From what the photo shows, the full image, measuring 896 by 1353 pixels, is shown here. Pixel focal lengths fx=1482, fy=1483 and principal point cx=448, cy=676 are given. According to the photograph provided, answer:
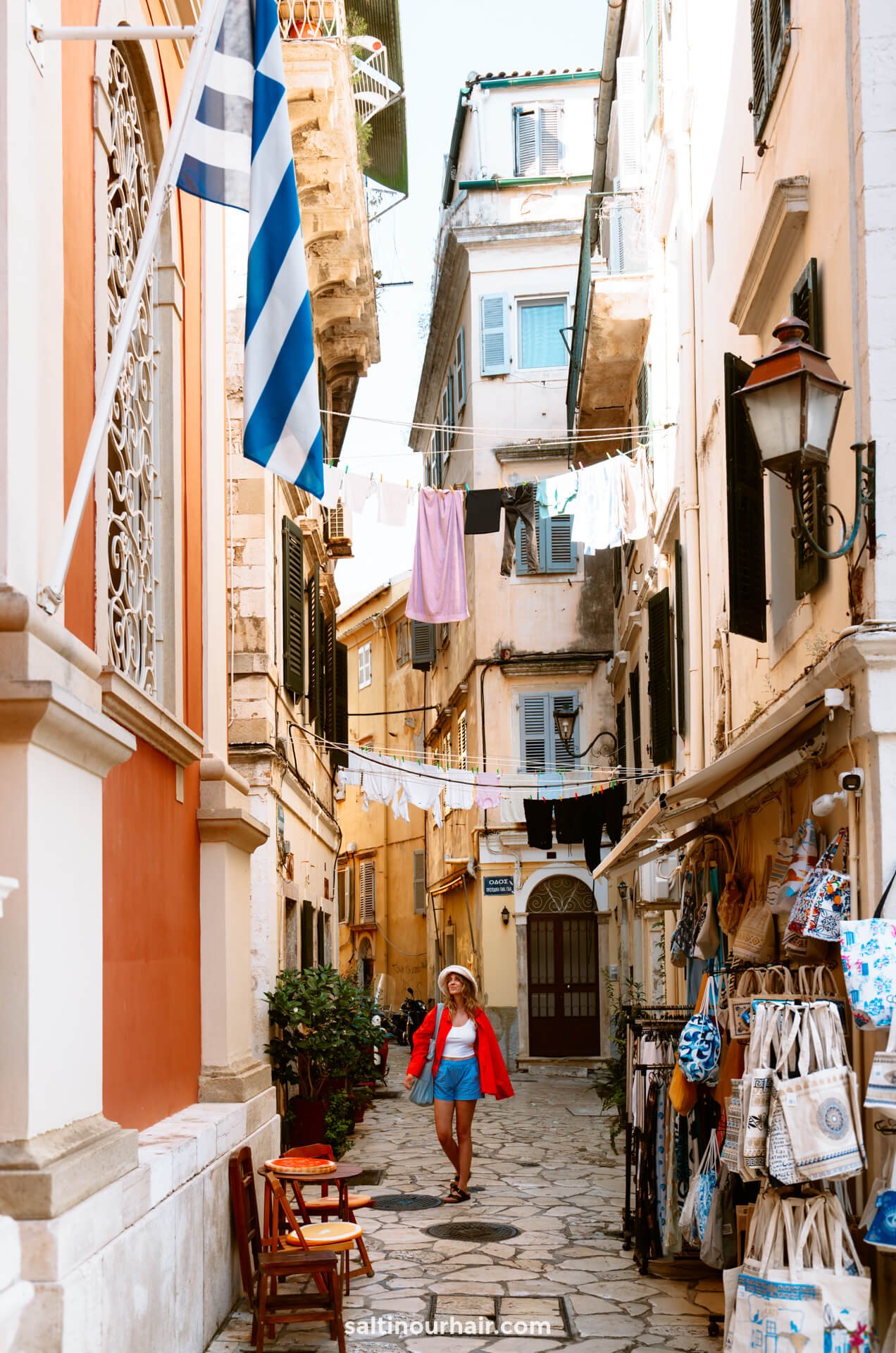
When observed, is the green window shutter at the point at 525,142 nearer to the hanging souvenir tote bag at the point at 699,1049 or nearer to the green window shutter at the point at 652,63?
the green window shutter at the point at 652,63

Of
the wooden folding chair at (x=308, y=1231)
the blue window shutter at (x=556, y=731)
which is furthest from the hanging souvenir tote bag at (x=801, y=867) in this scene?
the blue window shutter at (x=556, y=731)

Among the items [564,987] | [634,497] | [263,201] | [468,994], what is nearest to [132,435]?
[263,201]

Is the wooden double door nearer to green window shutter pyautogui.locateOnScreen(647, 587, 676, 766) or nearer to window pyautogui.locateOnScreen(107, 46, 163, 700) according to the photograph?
green window shutter pyautogui.locateOnScreen(647, 587, 676, 766)

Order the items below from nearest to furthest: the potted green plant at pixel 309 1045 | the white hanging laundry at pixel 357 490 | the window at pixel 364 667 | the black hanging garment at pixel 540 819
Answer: the potted green plant at pixel 309 1045, the white hanging laundry at pixel 357 490, the black hanging garment at pixel 540 819, the window at pixel 364 667

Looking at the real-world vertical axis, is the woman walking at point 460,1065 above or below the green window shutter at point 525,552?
below

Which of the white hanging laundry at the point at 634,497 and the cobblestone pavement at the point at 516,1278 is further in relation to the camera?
the white hanging laundry at the point at 634,497

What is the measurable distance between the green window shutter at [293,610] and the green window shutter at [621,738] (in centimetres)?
809

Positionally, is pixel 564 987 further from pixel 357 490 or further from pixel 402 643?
pixel 402 643

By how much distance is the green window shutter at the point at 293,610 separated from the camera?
15547 mm

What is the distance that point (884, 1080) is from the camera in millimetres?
5984

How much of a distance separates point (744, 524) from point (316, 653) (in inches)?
364

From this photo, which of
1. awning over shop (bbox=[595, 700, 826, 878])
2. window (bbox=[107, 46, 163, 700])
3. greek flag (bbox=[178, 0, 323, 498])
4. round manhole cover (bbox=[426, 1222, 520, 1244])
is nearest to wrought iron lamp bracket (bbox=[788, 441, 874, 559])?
awning over shop (bbox=[595, 700, 826, 878])

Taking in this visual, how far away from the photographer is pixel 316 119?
14.4 meters

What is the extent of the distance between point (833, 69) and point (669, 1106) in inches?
231
